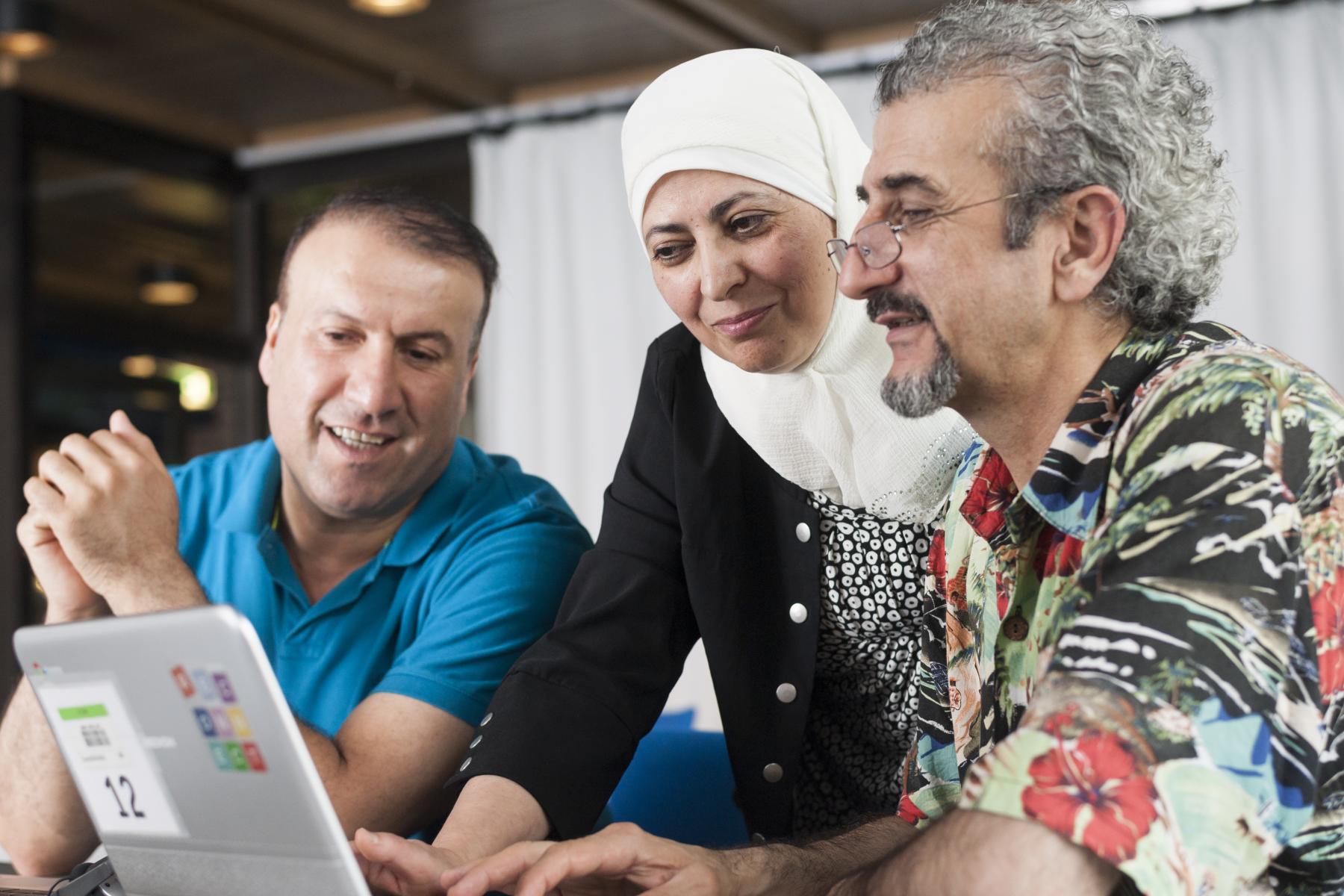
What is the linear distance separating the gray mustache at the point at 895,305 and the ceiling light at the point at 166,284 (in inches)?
180

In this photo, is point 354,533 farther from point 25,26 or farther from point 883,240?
point 25,26

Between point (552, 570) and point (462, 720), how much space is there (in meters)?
0.25

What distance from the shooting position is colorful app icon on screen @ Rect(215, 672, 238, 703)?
94 cm

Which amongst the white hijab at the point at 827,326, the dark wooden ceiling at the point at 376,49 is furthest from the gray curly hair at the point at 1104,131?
the dark wooden ceiling at the point at 376,49

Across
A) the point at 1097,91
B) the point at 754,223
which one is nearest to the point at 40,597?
the point at 754,223

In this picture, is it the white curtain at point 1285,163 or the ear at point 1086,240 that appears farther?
the white curtain at point 1285,163

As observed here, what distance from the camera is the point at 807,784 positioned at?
1721mm

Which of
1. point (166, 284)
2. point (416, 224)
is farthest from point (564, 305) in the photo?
point (416, 224)

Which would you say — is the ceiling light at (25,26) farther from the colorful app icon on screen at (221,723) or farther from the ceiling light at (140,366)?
the colorful app icon on screen at (221,723)

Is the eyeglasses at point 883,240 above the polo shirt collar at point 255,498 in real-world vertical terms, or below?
above

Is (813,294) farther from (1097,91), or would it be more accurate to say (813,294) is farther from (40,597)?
(40,597)

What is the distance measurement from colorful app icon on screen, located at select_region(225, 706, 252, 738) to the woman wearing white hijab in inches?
20.6

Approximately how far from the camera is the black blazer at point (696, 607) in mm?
1580

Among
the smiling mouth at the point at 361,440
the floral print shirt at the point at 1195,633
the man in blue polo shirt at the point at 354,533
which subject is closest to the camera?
the floral print shirt at the point at 1195,633
